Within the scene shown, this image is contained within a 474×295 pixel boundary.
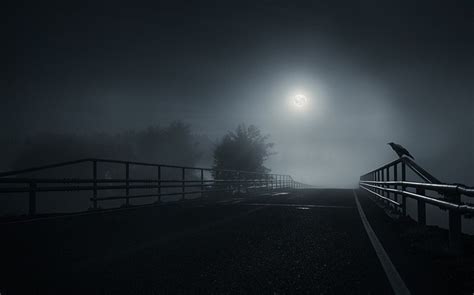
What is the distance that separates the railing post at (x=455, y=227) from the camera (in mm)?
5059

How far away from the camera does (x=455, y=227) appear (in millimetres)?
5113

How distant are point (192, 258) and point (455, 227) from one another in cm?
374

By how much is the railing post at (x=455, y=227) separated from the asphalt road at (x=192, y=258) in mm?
1133

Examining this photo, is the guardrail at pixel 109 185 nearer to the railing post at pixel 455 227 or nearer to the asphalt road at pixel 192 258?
the asphalt road at pixel 192 258

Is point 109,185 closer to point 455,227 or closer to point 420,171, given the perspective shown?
point 420,171

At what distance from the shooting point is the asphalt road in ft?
12.3

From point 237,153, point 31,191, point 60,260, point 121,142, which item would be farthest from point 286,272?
point 121,142

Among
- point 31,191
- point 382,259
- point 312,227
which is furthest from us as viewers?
point 31,191

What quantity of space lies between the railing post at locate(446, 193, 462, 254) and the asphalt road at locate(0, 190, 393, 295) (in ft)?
3.72

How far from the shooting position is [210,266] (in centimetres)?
455

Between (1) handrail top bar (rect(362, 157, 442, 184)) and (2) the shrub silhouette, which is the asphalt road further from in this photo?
(2) the shrub silhouette

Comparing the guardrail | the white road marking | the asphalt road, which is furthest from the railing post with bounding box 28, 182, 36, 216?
the white road marking

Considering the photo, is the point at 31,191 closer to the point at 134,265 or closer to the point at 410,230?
the point at 134,265

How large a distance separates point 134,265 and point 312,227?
4.36 m
